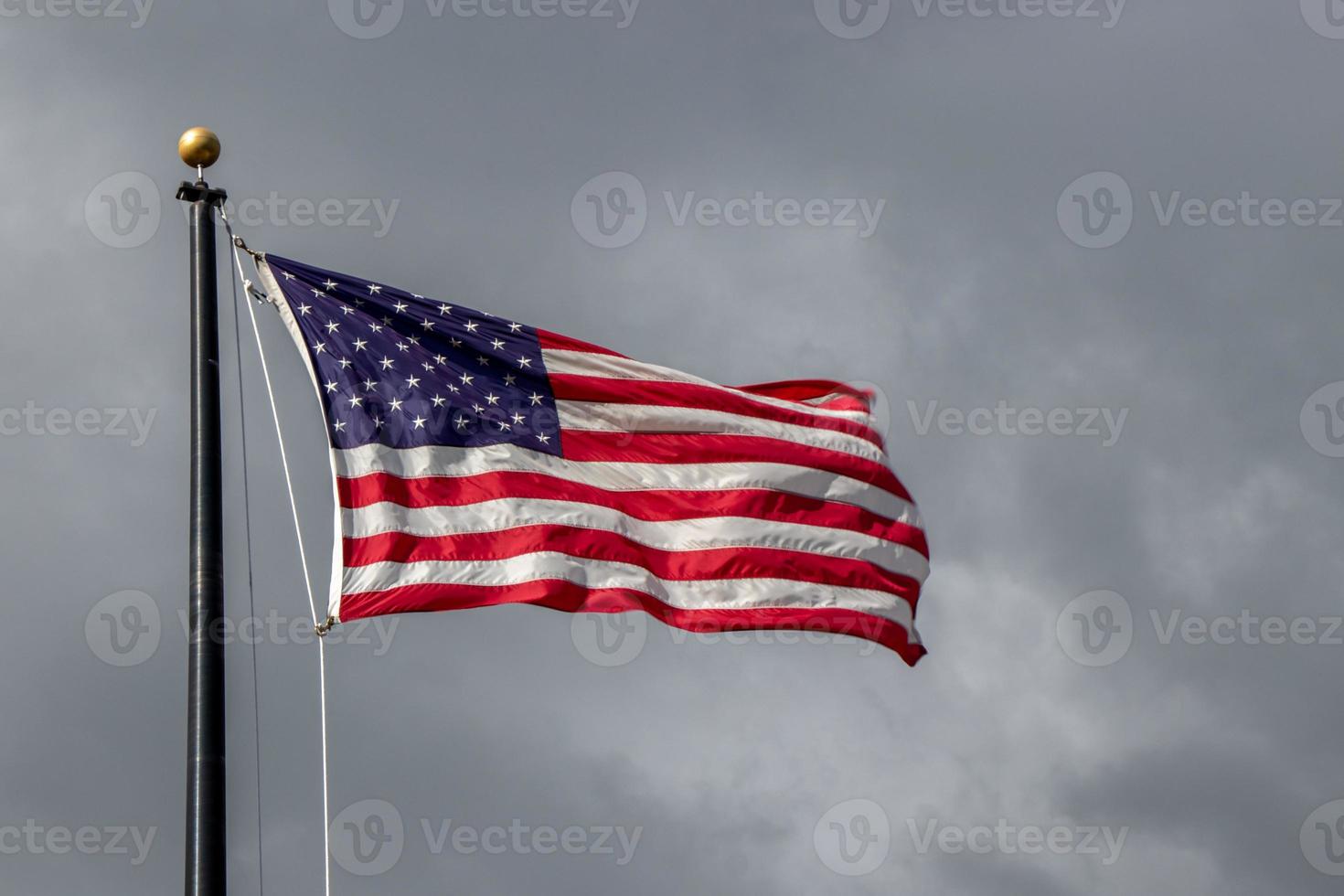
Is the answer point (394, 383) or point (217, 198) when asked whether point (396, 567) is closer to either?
point (394, 383)

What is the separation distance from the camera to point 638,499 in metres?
22.0

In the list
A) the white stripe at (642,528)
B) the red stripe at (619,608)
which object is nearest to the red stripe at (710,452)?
the white stripe at (642,528)

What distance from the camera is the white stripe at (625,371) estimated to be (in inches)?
885

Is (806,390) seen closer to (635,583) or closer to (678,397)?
(678,397)

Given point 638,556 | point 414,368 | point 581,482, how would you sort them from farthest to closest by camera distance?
point 581,482 → point 638,556 → point 414,368

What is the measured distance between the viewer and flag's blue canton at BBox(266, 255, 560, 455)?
66.6ft

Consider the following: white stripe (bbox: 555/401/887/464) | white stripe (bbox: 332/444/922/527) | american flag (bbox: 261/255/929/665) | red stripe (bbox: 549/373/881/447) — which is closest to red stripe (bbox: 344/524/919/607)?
american flag (bbox: 261/255/929/665)

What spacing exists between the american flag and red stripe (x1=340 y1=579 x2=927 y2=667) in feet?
0.08

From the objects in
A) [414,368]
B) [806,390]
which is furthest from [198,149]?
[806,390]

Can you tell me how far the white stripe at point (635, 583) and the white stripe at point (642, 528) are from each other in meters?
0.44

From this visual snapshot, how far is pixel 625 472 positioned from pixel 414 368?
285 cm

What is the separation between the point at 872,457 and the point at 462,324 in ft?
18.3

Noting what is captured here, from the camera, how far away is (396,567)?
19391mm

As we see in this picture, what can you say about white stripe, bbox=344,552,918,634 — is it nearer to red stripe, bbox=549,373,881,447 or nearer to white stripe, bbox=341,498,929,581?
white stripe, bbox=341,498,929,581
